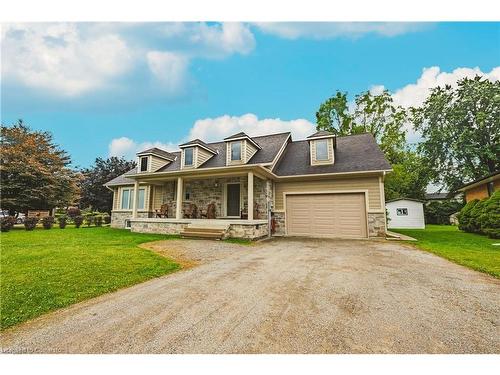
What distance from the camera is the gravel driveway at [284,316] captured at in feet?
7.02

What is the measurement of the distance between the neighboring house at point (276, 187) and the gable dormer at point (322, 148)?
5 cm

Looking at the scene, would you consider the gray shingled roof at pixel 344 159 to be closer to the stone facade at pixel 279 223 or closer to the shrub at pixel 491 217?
the stone facade at pixel 279 223

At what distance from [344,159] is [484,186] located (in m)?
11.4

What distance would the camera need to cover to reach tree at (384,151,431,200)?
66.2 ft

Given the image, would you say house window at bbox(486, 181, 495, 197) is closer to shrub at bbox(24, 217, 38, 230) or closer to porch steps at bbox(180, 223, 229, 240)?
porch steps at bbox(180, 223, 229, 240)

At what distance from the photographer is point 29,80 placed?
6.04 meters

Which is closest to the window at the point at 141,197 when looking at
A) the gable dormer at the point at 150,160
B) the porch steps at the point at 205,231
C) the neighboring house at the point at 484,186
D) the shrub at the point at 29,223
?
the gable dormer at the point at 150,160

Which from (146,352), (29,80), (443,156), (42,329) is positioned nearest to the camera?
(146,352)

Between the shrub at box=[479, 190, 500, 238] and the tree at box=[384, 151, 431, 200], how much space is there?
725 cm

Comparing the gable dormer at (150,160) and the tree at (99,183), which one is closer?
the gable dormer at (150,160)

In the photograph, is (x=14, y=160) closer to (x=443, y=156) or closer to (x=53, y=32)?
(x=53, y=32)
